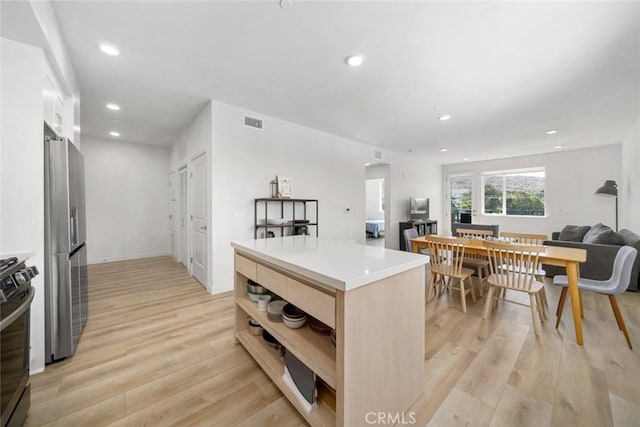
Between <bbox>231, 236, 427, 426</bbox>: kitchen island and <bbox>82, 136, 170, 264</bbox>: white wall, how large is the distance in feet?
17.9

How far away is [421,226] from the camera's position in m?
7.20

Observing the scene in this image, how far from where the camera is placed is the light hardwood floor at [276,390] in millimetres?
1417

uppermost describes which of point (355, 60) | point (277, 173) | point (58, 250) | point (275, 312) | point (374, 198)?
point (355, 60)

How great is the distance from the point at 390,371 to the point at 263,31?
100 inches

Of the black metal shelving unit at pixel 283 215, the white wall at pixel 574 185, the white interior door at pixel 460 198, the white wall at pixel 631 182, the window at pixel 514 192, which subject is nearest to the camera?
the black metal shelving unit at pixel 283 215

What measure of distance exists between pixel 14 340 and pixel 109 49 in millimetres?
2419

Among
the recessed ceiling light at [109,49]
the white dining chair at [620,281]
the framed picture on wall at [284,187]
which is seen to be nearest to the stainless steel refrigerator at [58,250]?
the recessed ceiling light at [109,49]

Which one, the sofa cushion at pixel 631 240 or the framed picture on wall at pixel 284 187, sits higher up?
the framed picture on wall at pixel 284 187

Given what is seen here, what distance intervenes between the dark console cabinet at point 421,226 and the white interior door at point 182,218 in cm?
511

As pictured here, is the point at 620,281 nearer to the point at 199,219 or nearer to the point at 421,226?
the point at 199,219

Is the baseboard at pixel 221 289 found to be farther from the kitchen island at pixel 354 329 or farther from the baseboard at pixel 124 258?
the baseboard at pixel 124 258

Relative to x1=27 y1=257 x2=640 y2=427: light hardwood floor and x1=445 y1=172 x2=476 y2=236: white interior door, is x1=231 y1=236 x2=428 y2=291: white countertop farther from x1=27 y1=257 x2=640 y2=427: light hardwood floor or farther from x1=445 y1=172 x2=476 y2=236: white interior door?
x1=445 y1=172 x2=476 y2=236: white interior door

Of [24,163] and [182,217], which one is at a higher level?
[24,163]

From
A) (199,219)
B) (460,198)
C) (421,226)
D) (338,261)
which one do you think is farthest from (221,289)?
(460,198)
